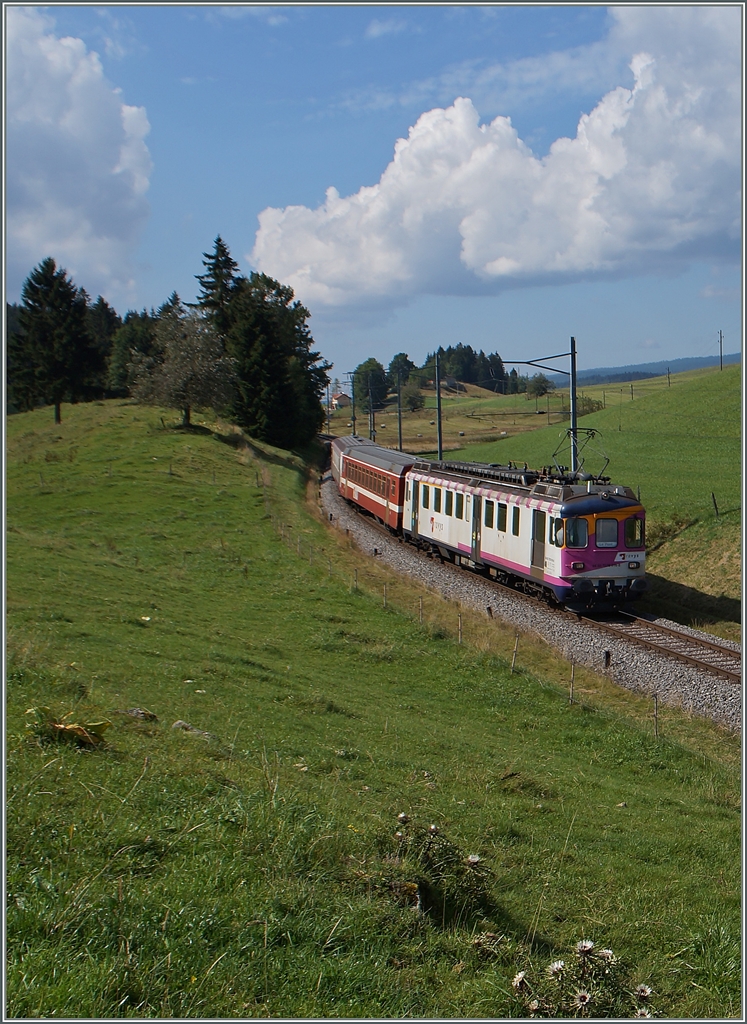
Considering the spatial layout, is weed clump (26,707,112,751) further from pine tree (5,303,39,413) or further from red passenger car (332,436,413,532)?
pine tree (5,303,39,413)

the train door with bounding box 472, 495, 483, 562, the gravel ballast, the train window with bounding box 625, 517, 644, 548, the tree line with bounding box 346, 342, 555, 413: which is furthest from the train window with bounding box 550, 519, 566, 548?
the tree line with bounding box 346, 342, 555, 413

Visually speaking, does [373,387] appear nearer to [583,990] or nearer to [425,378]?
[425,378]

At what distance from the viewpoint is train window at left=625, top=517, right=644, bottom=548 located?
72.2ft

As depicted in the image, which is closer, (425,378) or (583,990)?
(583,990)

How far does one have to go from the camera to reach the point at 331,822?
7.13 meters

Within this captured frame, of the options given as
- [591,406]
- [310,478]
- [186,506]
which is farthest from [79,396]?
[591,406]

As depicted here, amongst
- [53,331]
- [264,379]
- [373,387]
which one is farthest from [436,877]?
[373,387]

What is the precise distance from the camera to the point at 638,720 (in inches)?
596

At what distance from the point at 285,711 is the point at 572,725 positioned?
18.0 feet

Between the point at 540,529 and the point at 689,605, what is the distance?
7255mm

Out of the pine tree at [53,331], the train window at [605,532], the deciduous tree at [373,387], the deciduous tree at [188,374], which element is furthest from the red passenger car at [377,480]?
the deciduous tree at [373,387]

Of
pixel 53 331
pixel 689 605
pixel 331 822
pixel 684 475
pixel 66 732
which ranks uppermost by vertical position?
pixel 53 331

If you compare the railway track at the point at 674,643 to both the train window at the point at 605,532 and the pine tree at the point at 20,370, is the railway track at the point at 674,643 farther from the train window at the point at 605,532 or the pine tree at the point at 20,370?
the pine tree at the point at 20,370

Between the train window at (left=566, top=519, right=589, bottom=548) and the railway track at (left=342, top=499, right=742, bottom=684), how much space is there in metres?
2.15
